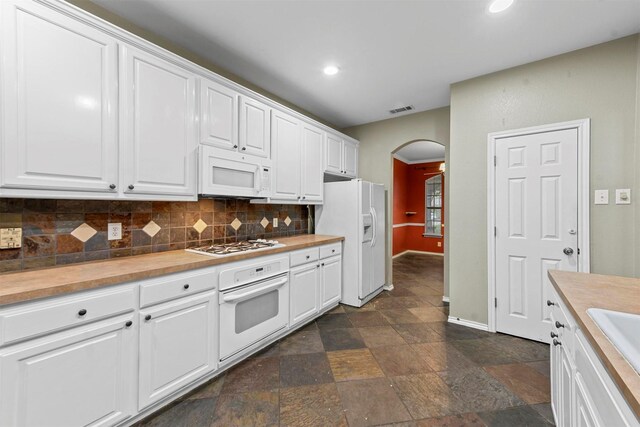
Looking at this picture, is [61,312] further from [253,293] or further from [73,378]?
[253,293]

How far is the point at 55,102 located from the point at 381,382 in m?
2.71

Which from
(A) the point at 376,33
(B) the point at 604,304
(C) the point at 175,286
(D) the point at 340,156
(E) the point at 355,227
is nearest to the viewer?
(B) the point at 604,304

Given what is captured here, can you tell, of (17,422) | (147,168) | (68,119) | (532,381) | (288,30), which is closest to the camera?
(17,422)

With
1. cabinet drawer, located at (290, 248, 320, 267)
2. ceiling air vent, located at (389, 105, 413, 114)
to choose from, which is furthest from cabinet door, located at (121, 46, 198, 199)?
ceiling air vent, located at (389, 105, 413, 114)

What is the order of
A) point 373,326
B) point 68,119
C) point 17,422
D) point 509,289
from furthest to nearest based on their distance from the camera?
point 373,326
point 509,289
point 68,119
point 17,422

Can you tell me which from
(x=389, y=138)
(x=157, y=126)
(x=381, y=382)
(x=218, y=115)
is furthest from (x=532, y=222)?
(x=157, y=126)

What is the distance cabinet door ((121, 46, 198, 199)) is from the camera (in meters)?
1.71

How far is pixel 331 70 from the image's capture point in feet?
8.71

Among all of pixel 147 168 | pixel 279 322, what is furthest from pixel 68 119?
pixel 279 322

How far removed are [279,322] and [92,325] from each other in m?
1.43

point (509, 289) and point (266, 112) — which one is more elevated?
point (266, 112)

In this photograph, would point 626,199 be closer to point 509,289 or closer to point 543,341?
point 509,289

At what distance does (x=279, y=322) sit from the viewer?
2.45m

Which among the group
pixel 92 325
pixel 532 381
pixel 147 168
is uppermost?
pixel 147 168
